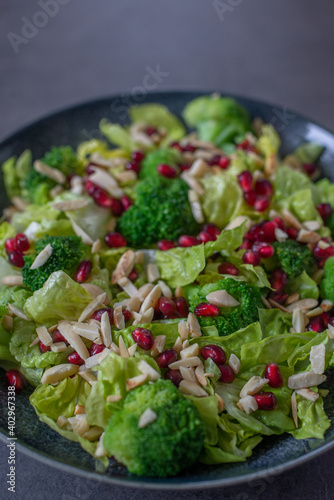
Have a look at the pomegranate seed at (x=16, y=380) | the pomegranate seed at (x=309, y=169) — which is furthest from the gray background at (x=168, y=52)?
the pomegranate seed at (x=16, y=380)

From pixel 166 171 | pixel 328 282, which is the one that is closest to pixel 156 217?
pixel 166 171

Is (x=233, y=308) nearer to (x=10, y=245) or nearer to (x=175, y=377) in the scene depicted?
(x=175, y=377)

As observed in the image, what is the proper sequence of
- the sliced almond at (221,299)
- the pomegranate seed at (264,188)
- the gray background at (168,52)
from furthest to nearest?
the gray background at (168,52), the pomegranate seed at (264,188), the sliced almond at (221,299)

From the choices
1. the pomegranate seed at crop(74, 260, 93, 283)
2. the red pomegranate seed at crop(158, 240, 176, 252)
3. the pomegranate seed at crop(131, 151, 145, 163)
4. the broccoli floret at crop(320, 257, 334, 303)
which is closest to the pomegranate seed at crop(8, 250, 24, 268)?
the pomegranate seed at crop(74, 260, 93, 283)

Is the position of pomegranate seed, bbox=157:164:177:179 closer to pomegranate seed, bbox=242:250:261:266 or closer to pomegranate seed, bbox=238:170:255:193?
pomegranate seed, bbox=238:170:255:193

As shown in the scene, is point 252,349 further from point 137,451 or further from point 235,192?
point 235,192

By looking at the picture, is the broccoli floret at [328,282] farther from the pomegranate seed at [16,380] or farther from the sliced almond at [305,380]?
the pomegranate seed at [16,380]
